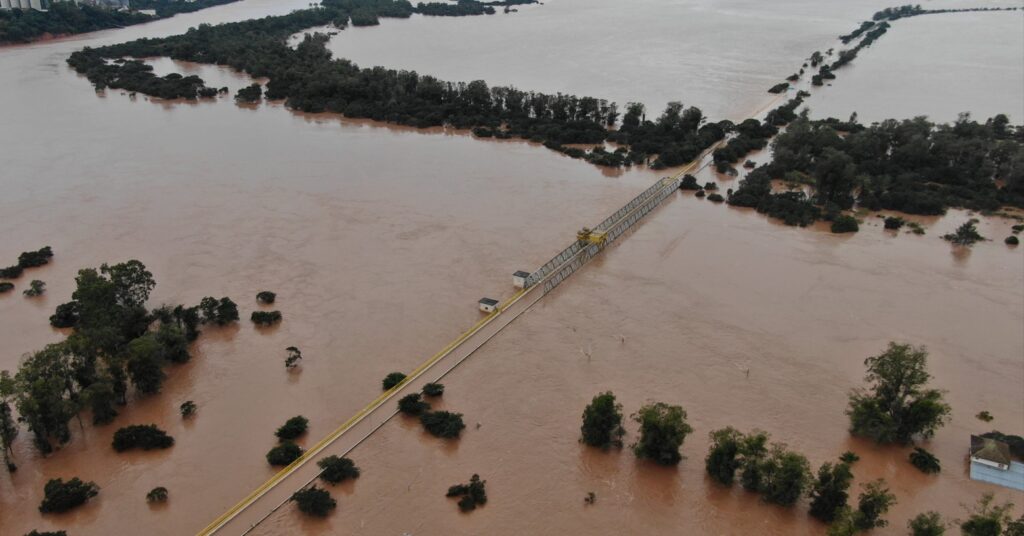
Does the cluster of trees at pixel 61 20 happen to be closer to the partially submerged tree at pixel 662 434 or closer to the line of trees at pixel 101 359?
the line of trees at pixel 101 359

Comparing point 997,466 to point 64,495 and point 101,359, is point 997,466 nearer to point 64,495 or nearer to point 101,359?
point 64,495

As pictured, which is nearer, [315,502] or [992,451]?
[315,502]

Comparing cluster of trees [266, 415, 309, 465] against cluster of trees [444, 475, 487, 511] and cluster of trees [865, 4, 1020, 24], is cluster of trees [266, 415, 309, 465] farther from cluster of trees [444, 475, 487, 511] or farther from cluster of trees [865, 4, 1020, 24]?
cluster of trees [865, 4, 1020, 24]

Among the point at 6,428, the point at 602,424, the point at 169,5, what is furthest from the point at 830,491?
the point at 169,5

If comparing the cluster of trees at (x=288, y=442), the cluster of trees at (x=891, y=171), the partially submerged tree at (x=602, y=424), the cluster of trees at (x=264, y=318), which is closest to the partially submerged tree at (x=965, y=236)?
the cluster of trees at (x=891, y=171)

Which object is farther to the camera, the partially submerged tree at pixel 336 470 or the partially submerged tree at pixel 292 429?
the partially submerged tree at pixel 292 429

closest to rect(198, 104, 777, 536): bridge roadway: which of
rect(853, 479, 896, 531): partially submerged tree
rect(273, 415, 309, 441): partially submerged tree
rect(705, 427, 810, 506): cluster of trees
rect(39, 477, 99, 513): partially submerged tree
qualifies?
rect(273, 415, 309, 441): partially submerged tree
